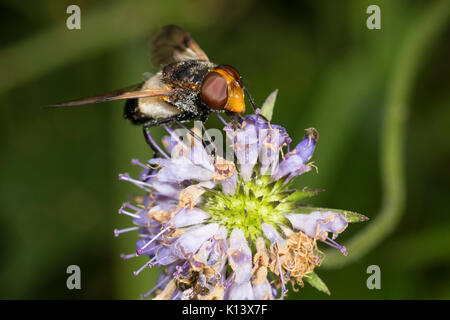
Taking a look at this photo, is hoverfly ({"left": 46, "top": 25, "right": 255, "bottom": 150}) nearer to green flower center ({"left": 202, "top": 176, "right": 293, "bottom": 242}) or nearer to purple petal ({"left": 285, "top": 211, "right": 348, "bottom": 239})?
green flower center ({"left": 202, "top": 176, "right": 293, "bottom": 242})

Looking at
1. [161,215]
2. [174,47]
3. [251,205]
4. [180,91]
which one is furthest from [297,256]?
[174,47]

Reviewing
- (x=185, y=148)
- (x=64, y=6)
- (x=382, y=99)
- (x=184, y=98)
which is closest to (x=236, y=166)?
(x=185, y=148)

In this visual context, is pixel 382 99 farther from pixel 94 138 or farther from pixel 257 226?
pixel 94 138

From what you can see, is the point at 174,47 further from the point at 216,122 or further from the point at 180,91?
the point at 216,122

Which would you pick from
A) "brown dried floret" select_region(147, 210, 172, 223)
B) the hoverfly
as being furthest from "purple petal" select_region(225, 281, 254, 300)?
the hoverfly

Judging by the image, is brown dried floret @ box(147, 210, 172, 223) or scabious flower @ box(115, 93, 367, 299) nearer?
scabious flower @ box(115, 93, 367, 299)

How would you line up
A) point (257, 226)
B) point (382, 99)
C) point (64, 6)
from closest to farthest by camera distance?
1. point (257, 226)
2. point (382, 99)
3. point (64, 6)
